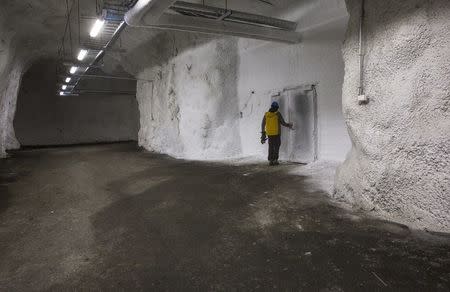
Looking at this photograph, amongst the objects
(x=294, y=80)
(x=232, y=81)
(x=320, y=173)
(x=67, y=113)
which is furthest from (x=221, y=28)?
Answer: (x=67, y=113)

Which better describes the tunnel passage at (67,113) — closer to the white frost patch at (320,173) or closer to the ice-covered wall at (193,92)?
the ice-covered wall at (193,92)

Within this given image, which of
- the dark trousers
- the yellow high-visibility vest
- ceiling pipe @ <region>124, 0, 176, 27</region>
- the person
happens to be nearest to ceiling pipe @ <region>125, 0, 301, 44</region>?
ceiling pipe @ <region>124, 0, 176, 27</region>

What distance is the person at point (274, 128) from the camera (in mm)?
9812

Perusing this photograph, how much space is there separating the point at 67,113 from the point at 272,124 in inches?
769

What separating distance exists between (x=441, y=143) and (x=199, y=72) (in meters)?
10.2

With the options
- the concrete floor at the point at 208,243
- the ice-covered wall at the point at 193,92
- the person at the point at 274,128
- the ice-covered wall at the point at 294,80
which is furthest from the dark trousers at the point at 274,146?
the concrete floor at the point at 208,243

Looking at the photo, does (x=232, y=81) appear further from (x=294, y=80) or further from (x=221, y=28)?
(x=221, y=28)

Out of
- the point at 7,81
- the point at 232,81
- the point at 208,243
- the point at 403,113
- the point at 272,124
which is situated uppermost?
the point at 7,81

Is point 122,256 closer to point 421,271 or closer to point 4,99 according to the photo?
point 421,271

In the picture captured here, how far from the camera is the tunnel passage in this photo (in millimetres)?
22938

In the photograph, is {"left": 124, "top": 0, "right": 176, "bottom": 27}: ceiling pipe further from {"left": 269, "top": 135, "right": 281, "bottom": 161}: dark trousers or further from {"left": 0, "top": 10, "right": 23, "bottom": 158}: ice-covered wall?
{"left": 0, "top": 10, "right": 23, "bottom": 158}: ice-covered wall

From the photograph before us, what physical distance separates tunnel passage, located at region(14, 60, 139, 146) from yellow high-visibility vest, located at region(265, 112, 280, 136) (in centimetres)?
1736

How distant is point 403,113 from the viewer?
4.64 m

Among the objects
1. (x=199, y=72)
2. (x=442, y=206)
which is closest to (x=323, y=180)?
(x=442, y=206)
